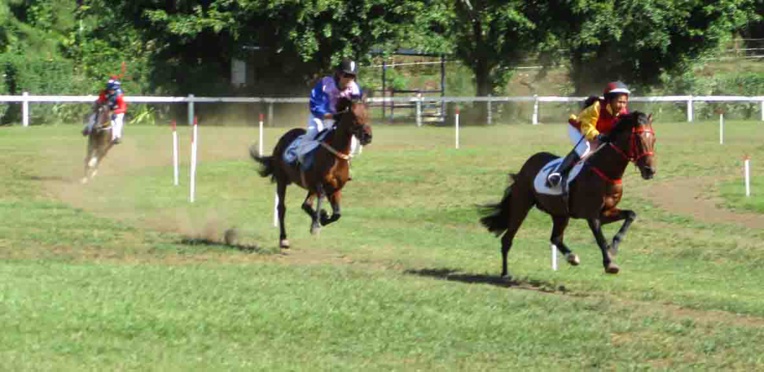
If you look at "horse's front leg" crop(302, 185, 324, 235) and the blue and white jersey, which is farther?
the blue and white jersey

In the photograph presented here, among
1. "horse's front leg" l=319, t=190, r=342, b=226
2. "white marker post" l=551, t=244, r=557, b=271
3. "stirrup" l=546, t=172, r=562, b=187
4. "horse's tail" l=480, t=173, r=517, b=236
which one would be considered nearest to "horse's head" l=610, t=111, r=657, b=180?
"stirrup" l=546, t=172, r=562, b=187

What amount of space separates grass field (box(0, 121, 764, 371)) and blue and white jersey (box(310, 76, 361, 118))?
2.13m

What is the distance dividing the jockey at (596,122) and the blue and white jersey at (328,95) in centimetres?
399

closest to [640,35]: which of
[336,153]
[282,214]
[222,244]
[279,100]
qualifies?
[279,100]

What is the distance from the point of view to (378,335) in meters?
12.2

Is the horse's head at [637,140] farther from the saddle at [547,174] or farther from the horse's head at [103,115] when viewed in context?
the horse's head at [103,115]

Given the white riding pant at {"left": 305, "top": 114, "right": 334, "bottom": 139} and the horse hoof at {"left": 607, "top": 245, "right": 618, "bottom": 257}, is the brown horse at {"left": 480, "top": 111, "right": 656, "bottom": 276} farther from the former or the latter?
the white riding pant at {"left": 305, "top": 114, "right": 334, "bottom": 139}

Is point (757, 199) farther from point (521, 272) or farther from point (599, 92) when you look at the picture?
point (599, 92)

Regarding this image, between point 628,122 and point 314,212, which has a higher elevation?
point 628,122

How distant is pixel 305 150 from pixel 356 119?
1.30 meters

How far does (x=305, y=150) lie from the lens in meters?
19.7

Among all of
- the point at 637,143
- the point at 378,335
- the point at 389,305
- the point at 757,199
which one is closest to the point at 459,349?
the point at 378,335

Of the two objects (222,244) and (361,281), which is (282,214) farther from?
(361,281)

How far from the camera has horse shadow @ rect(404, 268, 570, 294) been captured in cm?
1594
